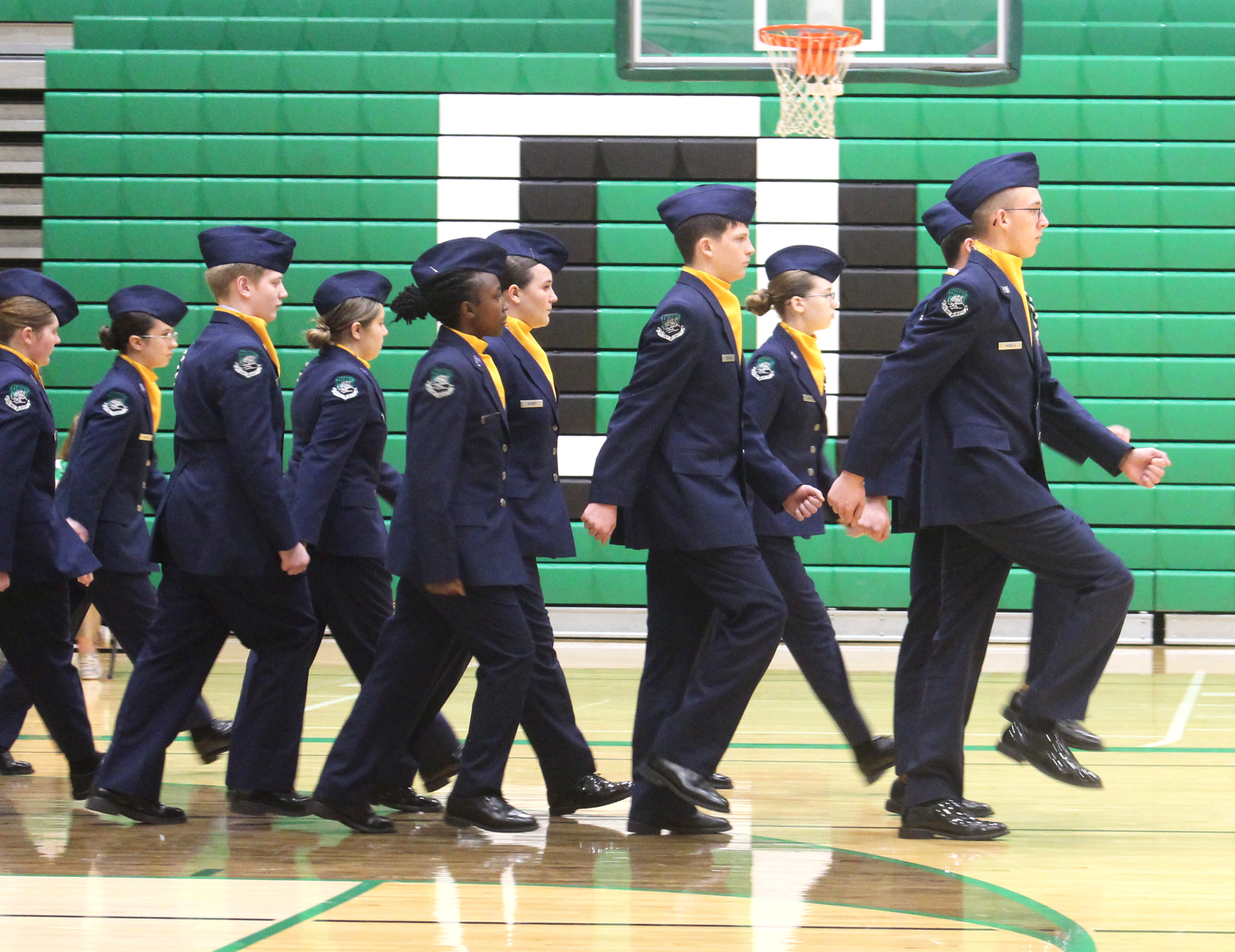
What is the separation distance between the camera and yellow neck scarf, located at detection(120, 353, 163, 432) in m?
4.57

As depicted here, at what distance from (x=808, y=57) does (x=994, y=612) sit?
147 inches

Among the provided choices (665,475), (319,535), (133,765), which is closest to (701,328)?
(665,475)

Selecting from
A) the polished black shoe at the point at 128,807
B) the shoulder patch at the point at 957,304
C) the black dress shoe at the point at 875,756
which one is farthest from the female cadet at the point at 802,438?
the polished black shoe at the point at 128,807

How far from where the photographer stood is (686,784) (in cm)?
340

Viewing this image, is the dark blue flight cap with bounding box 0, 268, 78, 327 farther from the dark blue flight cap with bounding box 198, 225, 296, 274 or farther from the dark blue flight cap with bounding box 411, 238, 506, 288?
the dark blue flight cap with bounding box 411, 238, 506, 288

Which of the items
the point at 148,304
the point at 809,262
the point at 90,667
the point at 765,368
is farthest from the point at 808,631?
the point at 90,667

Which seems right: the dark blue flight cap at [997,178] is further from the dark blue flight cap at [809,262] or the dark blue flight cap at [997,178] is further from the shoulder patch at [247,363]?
the shoulder patch at [247,363]

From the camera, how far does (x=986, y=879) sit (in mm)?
3068

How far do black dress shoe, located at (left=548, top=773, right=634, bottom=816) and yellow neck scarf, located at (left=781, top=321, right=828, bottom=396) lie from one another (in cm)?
142

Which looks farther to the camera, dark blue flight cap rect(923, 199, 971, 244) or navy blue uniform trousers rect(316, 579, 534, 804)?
dark blue flight cap rect(923, 199, 971, 244)

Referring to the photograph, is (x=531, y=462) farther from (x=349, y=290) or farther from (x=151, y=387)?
(x=151, y=387)

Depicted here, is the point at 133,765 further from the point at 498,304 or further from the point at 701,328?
the point at 701,328

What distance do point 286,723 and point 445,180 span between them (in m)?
5.32

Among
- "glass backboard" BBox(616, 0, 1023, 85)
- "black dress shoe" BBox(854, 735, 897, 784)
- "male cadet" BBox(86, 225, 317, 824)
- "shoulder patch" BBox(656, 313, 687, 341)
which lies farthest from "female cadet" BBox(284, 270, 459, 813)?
"glass backboard" BBox(616, 0, 1023, 85)
